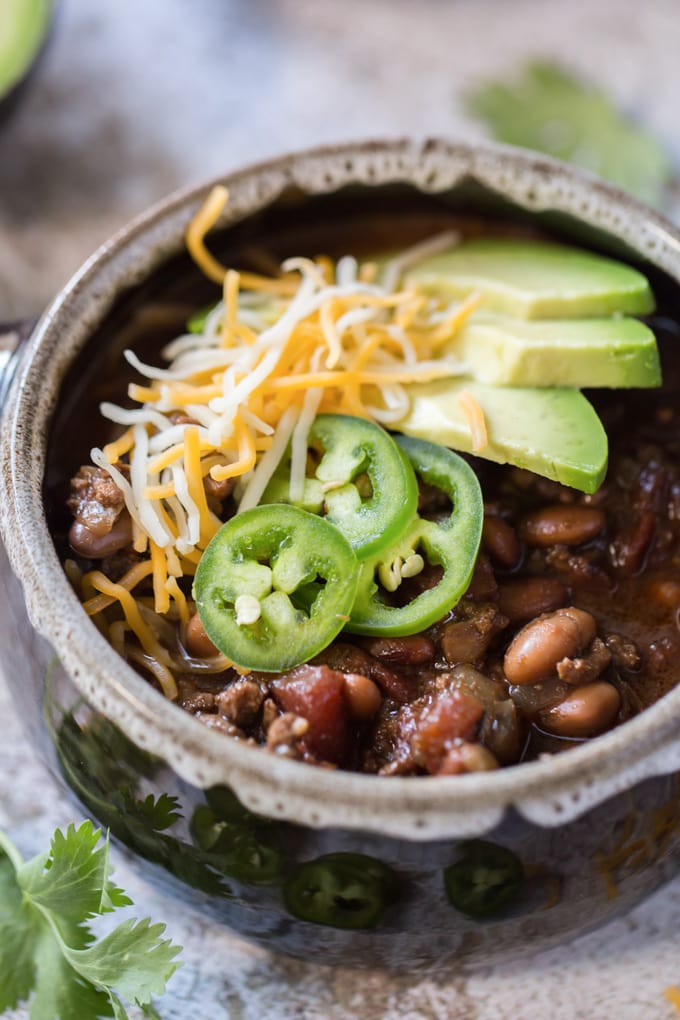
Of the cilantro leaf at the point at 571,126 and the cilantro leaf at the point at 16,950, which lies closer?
the cilantro leaf at the point at 16,950

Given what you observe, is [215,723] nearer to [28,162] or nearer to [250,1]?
[28,162]

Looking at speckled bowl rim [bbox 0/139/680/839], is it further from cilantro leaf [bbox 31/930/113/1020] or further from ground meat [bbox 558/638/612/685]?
cilantro leaf [bbox 31/930/113/1020]

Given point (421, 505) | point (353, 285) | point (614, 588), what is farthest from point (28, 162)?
point (614, 588)

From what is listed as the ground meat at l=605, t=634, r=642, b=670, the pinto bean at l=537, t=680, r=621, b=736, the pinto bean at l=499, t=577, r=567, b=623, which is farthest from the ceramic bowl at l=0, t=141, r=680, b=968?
the pinto bean at l=499, t=577, r=567, b=623

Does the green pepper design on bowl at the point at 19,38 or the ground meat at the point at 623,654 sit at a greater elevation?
the green pepper design on bowl at the point at 19,38

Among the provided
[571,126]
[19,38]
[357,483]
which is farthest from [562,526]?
[19,38]

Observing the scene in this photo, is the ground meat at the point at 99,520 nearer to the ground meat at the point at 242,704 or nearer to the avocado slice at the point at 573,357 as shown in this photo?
the ground meat at the point at 242,704

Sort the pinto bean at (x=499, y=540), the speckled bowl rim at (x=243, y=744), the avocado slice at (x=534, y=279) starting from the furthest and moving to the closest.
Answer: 1. the avocado slice at (x=534, y=279)
2. the pinto bean at (x=499, y=540)
3. the speckled bowl rim at (x=243, y=744)

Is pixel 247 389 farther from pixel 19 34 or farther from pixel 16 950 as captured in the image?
pixel 19 34

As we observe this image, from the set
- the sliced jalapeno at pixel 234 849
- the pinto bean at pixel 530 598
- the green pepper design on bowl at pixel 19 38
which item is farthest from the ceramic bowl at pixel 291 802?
the green pepper design on bowl at pixel 19 38
